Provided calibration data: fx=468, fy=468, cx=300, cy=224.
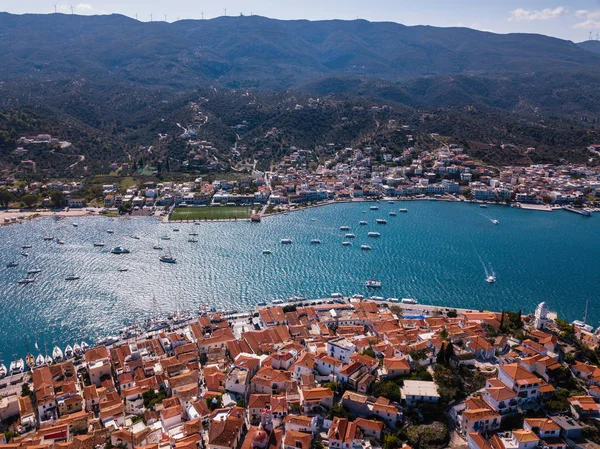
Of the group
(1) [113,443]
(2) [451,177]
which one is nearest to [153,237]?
(1) [113,443]

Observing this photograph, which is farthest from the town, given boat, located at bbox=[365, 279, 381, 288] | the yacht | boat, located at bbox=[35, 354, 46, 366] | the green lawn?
the green lawn

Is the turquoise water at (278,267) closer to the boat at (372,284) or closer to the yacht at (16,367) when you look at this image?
the boat at (372,284)

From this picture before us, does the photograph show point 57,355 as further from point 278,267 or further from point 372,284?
point 372,284

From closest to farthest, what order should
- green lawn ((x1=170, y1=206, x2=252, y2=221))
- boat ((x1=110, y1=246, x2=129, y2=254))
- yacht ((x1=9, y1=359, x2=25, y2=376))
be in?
1. yacht ((x1=9, y1=359, x2=25, y2=376))
2. boat ((x1=110, y1=246, x2=129, y2=254))
3. green lawn ((x1=170, y1=206, x2=252, y2=221))

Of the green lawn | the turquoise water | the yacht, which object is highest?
the green lawn

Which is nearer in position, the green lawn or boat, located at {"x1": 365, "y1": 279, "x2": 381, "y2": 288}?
boat, located at {"x1": 365, "y1": 279, "x2": 381, "y2": 288}

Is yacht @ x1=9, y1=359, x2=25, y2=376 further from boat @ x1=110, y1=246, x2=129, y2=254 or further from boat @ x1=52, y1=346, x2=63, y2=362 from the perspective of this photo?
boat @ x1=110, y1=246, x2=129, y2=254

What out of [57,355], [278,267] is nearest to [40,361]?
[57,355]

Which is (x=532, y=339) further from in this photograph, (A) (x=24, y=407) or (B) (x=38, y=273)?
(B) (x=38, y=273)
